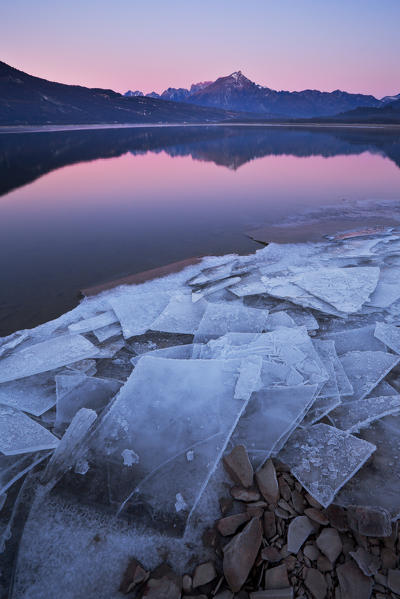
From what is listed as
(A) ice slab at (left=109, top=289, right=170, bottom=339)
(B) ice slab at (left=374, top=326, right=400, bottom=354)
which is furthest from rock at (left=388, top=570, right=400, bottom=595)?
(A) ice slab at (left=109, top=289, right=170, bottom=339)

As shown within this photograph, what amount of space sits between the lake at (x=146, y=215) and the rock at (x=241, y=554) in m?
3.67

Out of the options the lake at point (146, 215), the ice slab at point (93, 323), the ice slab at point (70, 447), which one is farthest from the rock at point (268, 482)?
the lake at point (146, 215)

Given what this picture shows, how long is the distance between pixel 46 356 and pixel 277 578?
250 cm

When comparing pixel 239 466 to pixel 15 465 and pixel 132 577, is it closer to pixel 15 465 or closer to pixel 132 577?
pixel 132 577

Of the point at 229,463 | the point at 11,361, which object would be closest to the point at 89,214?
the point at 11,361

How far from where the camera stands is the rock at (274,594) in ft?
4.47

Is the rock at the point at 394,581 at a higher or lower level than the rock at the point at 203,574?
higher

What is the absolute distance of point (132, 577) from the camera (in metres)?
1.50

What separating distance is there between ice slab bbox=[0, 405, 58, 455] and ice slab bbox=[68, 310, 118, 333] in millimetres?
1246

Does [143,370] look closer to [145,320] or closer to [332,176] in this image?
[145,320]

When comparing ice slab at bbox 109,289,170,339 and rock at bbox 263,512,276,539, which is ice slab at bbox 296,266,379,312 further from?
rock at bbox 263,512,276,539

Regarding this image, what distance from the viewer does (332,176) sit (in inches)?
563

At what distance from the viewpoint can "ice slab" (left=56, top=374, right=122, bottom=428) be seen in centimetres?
238

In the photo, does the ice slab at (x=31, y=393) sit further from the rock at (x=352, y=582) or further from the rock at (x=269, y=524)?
the rock at (x=352, y=582)
